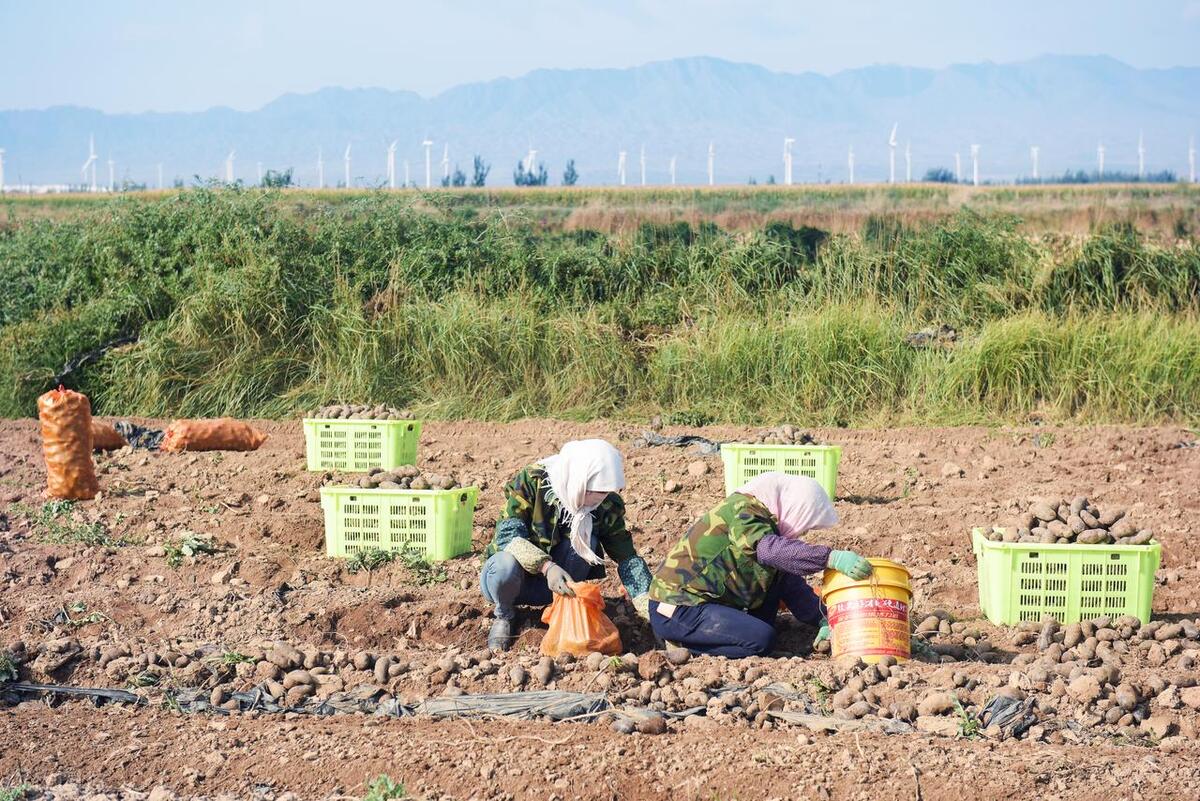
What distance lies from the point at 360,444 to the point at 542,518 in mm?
2909

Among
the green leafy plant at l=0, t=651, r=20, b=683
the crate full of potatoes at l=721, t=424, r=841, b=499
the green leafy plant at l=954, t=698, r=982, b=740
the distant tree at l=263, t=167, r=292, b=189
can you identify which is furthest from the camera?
the distant tree at l=263, t=167, r=292, b=189

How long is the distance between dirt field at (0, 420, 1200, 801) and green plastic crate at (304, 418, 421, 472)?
0.20 m

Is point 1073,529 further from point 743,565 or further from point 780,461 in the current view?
point 780,461

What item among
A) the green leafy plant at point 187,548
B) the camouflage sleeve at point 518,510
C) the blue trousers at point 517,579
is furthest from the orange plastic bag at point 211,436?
the camouflage sleeve at point 518,510

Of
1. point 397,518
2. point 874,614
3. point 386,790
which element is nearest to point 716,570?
point 874,614

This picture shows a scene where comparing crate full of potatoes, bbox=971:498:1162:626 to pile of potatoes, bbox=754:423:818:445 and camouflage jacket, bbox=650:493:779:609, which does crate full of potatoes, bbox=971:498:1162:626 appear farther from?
pile of potatoes, bbox=754:423:818:445

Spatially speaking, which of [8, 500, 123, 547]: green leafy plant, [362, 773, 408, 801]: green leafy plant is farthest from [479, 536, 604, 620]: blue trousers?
[8, 500, 123, 547]: green leafy plant

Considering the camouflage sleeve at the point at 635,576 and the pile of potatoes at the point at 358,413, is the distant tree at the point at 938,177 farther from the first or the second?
the camouflage sleeve at the point at 635,576

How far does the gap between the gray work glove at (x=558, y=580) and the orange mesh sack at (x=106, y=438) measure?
521 cm

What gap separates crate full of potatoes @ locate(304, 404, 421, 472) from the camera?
7.54 meters

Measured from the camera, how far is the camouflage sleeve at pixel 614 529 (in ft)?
16.6

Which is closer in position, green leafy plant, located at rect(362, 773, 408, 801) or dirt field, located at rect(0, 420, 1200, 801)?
green leafy plant, located at rect(362, 773, 408, 801)

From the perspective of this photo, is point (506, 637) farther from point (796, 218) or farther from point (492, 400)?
point (796, 218)

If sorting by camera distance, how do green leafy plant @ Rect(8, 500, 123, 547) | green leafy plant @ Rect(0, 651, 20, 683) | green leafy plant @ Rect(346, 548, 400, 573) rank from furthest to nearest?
green leafy plant @ Rect(8, 500, 123, 547) < green leafy plant @ Rect(346, 548, 400, 573) < green leafy plant @ Rect(0, 651, 20, 683)
